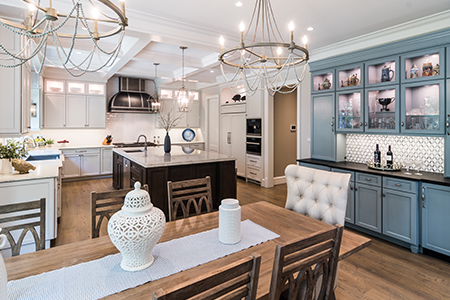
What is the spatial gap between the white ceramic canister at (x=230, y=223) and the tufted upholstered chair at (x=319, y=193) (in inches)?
35.8

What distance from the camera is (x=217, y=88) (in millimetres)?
7672

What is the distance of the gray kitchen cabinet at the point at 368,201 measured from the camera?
323cm

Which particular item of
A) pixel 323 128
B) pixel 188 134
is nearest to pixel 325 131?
pixel 323 128

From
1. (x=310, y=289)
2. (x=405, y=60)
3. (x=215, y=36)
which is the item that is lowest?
(x=310, y=289)

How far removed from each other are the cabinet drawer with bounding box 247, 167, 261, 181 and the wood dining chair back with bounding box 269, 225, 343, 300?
495cm

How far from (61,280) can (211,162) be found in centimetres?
295

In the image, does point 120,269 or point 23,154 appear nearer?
point 120,269

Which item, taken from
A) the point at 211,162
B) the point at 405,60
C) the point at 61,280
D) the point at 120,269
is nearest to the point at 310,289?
the point at 120,269

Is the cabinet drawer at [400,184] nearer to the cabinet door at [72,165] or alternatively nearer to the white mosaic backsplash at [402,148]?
the white mosaic backsplash at [402,148]

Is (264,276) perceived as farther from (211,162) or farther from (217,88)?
(217,88)

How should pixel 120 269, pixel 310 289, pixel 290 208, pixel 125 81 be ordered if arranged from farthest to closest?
pixel 125 81 < pixel 290 208 < pixel 120 269 < pixel 310 289

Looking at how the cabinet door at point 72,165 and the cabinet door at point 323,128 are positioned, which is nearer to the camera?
the cabinet door at point 323,128

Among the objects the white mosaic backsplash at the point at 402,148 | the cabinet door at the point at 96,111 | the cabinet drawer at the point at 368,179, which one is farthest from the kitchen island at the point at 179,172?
the cabinet door at the point at 96,111

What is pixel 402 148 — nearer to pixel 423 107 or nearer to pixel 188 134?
pixel 423 107
